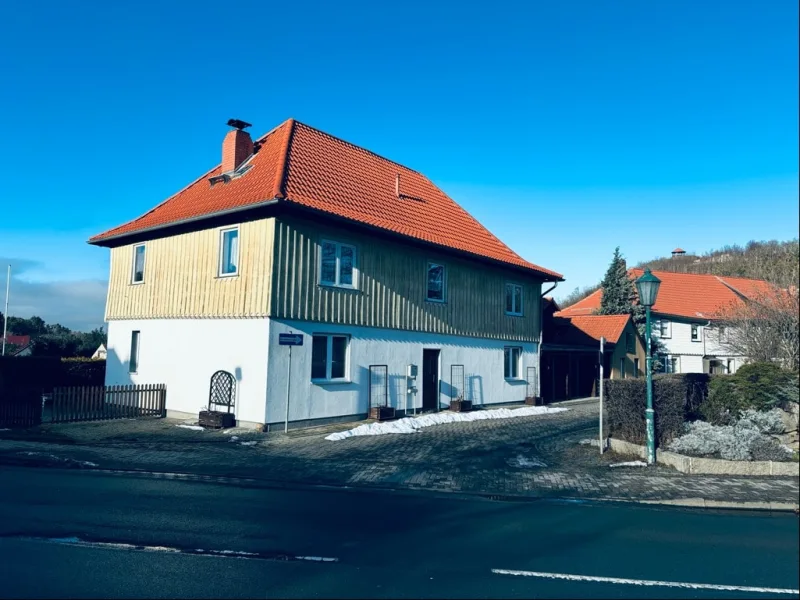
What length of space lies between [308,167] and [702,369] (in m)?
37.5

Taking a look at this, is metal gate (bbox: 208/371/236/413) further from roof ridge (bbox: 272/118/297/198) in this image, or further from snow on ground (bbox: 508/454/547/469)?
snow on ground (bbox: 508/454/547/469)

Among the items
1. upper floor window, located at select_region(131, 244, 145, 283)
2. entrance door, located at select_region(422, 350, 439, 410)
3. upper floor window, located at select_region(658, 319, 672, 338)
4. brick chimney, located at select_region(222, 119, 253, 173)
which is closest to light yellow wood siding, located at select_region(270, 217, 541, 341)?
entrance door, located at select_region(422, 350, 439, 410)

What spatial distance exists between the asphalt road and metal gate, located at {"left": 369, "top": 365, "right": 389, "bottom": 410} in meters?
9.34

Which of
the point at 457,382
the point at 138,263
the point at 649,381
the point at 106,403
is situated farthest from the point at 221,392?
the point at 649,381

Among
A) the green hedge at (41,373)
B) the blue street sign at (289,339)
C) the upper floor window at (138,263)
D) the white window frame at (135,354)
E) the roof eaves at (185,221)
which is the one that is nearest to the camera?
the blue street sign at (289,339)

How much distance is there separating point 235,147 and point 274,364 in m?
8.65

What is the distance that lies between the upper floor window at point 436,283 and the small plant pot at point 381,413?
4755 mm

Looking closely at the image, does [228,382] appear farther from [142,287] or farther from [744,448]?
[744,448]

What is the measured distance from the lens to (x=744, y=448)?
9039 mm

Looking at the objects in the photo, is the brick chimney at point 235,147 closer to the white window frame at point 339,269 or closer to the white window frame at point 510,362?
the white window frame at point 339,269

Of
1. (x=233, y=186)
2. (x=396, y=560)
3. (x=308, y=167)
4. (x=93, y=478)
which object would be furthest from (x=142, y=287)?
(x=396, y=560)

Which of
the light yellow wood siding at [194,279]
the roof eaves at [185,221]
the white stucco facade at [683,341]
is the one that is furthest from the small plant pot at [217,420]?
the white stucco facade at [683,341]

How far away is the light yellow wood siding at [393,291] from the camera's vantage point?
16.9 metres

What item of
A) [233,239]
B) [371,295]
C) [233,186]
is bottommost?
[371,295]
